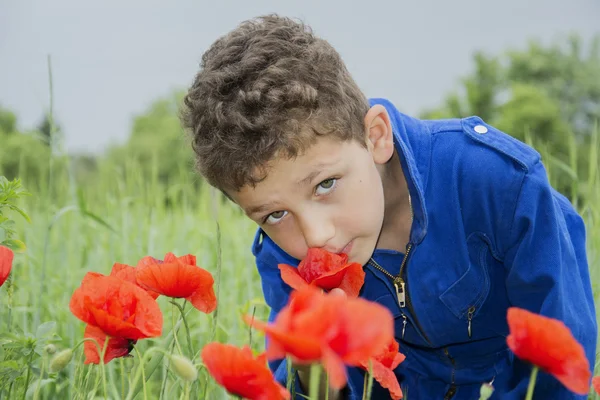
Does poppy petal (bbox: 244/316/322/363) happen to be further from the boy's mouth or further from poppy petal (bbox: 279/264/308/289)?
the boy's mouth

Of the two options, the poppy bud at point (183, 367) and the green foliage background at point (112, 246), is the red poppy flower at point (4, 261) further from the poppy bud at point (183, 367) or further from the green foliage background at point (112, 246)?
the poppy bud at point (183, 367)

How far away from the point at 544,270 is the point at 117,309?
2.24ft

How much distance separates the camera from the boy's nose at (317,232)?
1.02m

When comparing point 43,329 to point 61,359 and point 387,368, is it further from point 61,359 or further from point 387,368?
point 387,368

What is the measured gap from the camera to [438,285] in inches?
50.7

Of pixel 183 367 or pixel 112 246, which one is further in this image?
pixel 112 246

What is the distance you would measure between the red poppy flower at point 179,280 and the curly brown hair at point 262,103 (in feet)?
0.94

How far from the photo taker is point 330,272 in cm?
88

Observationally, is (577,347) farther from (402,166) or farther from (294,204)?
(402,166)

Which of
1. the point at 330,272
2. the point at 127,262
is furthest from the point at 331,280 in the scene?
the point at 127,262

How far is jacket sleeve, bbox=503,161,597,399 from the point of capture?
1112 millimetres

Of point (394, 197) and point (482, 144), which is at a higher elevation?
point (482, 144)

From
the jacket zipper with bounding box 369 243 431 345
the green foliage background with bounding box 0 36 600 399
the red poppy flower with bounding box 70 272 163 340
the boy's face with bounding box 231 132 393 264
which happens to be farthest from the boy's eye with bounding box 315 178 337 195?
the red poppy flower with bounding box 70 272 163 340

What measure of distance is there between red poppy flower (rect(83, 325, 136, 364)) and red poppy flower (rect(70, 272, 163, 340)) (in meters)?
0.04
